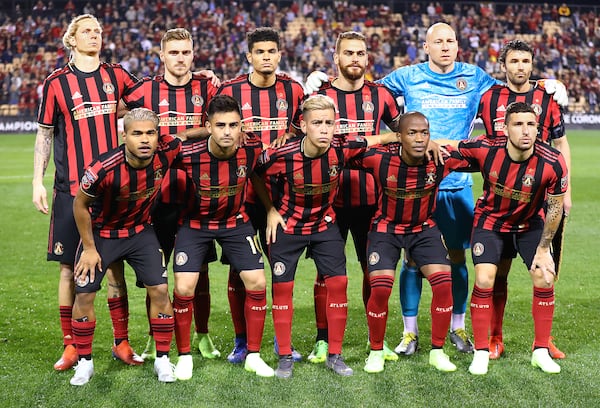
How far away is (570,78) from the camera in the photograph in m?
29.6

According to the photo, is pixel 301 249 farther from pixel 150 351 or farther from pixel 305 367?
pixel 150 351

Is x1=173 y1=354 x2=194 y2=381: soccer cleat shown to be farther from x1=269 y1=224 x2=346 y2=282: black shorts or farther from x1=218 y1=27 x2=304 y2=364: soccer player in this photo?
x1=269 y1=224 x2=346 y2=282: black shorts

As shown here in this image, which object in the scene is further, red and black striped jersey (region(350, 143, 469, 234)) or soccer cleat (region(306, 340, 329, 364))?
soccer cleat (region(306, 340, 329, 364))

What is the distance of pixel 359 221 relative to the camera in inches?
215

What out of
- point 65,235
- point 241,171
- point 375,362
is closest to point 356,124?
point 241,171

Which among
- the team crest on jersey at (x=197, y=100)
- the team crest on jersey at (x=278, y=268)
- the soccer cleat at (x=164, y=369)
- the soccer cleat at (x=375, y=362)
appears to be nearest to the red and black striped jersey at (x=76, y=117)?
the team crest on jersey at (x=197, y=100)

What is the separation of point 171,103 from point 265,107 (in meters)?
0.63

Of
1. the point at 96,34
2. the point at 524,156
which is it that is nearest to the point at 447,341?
the point at 524,156

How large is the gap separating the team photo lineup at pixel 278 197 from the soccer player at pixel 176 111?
1 centimetres

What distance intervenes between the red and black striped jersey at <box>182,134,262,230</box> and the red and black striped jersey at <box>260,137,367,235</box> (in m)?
0.13

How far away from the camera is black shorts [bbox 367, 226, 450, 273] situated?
16.5 feet

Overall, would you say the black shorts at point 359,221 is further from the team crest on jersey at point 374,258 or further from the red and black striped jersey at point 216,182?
the red and black striped jersey at point 216,182

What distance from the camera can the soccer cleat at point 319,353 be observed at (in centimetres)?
523

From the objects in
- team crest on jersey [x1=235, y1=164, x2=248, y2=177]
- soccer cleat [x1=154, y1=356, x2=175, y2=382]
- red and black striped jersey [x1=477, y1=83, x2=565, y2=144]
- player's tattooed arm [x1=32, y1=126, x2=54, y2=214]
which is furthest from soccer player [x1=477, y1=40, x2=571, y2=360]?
player's tattooed arm [x1=32, y1=126, x2=54, y2=214]
